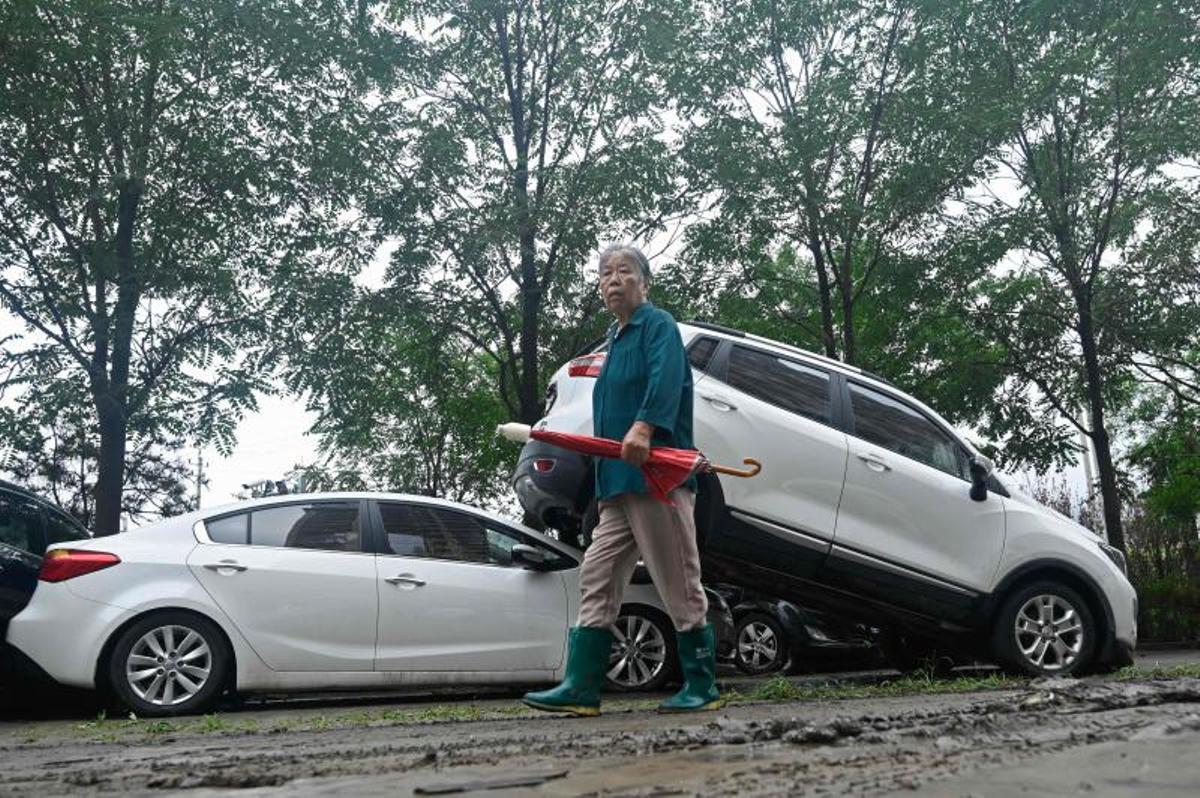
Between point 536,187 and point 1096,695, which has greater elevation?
point 536,187

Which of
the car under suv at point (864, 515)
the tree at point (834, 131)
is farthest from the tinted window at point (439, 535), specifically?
the tree at point (834, 131)

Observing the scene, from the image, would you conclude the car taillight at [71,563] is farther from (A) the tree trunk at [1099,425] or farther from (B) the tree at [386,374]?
(A) the tree trunk at [1099,425]

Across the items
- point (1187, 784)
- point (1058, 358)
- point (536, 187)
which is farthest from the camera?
point (1058, 358)

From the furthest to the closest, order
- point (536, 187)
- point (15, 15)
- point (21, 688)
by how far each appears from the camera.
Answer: point (536, 187), point (15, 15), point (21, 688)

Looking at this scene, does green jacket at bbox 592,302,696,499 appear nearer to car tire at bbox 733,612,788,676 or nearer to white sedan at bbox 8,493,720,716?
white sedan at bbox 8,493,720,716

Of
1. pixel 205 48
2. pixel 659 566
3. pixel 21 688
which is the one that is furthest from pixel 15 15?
pixel 659 566

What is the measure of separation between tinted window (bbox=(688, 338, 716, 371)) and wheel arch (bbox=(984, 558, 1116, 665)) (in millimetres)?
2303

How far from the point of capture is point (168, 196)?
1197cm

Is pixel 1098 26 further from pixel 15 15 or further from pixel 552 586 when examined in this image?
pixel 15 15

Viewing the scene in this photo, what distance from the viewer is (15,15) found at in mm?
10477

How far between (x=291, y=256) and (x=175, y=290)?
125 cm

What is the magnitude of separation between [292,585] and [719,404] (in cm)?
286

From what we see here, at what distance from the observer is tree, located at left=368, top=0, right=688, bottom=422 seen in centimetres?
1262

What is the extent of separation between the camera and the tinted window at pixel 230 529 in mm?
7523
